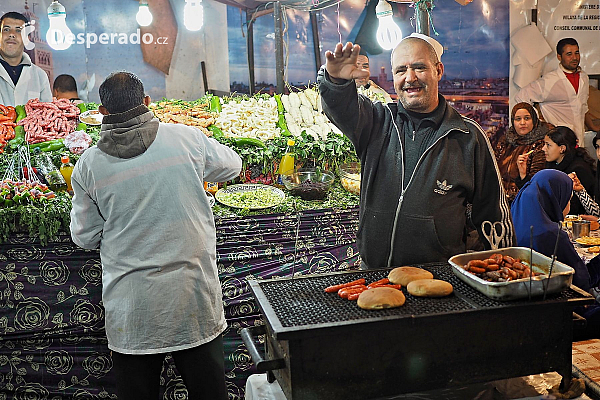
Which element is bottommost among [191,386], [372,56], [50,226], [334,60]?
[191,386]

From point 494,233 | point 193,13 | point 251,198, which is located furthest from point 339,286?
point 193,13

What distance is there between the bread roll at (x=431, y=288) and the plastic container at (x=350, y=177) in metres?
2.61

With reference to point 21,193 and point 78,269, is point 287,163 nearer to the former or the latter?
point 78,269

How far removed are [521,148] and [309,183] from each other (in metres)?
3.20

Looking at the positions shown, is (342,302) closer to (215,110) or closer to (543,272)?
(543,272)

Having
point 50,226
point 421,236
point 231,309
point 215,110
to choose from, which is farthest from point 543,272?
point 215,110

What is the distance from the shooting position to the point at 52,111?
5.08 meters

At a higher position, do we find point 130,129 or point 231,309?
point 130,129

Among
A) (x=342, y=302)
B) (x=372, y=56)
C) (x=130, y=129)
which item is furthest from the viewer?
(x=372, y=56)

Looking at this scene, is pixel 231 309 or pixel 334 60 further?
pixel 231 309

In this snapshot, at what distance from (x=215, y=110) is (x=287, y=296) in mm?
3579

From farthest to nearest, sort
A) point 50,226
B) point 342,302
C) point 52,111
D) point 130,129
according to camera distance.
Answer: point 52,111
point 50,226
point 130,129
point 342,302

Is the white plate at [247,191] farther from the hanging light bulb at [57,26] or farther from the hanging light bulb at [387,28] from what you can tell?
the hanging light bulb at [57,26]
